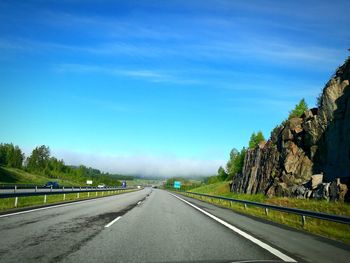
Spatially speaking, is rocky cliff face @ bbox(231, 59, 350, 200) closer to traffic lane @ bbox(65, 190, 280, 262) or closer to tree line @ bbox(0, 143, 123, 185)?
traffic lane @ bbox(65, 190, 280, 262)

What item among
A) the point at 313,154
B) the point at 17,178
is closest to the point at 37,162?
the point at 17,178

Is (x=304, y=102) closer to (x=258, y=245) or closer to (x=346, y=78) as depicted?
(x=346, y=78)

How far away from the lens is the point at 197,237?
10.6m

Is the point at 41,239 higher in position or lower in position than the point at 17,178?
lower

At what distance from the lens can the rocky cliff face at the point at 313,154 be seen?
112ft

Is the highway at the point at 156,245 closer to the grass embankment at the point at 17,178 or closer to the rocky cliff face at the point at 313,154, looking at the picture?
the rocky cliff face at the point at 313,154

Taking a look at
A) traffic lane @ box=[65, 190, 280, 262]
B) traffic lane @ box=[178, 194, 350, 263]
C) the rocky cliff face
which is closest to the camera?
traffic lane @ box=[65, 190, 280, 262]

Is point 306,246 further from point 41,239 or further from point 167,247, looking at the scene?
point 41,239

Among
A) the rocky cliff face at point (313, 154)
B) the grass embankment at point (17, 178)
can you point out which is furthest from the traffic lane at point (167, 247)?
the grass embankment at point (17, 178)

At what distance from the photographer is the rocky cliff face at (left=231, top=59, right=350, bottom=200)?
34.2m

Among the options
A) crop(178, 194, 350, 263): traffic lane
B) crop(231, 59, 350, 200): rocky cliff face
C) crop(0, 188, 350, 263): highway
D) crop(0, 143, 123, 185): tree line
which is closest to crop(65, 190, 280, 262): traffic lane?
crop(0, 188, 350, 263): highway

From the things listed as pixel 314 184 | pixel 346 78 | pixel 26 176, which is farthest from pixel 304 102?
pixel 26 176

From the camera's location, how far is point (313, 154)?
45844 millimetres

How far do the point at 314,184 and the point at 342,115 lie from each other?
699 centimetres
